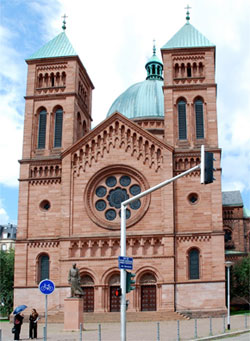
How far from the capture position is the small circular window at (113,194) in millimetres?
44906

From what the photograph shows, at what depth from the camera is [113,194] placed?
4588 cm

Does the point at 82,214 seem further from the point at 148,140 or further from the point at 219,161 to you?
the point at 219,161

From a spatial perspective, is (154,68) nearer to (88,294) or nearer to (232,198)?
(232,198)

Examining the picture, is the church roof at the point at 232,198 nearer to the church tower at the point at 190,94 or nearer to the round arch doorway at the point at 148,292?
the church tower at the point at 190,94

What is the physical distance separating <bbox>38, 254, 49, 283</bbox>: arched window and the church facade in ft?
0.28

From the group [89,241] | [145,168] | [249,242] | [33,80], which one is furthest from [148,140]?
[249,242]

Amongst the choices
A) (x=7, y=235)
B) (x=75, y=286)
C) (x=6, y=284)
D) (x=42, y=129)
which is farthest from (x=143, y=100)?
(x=7, y=235)

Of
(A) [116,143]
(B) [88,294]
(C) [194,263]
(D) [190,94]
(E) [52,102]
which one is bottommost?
(B) [88,294]

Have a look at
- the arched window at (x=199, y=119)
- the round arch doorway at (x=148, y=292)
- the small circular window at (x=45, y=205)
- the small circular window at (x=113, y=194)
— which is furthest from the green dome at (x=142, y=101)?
the round arch doorway at (x=148, y=292)

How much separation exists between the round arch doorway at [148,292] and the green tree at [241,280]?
34.9 feet

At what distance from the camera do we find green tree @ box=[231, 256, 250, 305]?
1935 inches

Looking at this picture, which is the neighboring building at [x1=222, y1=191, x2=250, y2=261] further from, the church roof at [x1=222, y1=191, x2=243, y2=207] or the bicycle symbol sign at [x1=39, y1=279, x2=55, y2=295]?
the bicycle symbol sign at [x1=39, y1=279, x2=55, y2=295]

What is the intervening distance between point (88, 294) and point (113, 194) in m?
8.74

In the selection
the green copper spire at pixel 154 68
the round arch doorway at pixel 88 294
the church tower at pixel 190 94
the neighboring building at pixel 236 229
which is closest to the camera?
the round arch doorway at pixel 88 294
